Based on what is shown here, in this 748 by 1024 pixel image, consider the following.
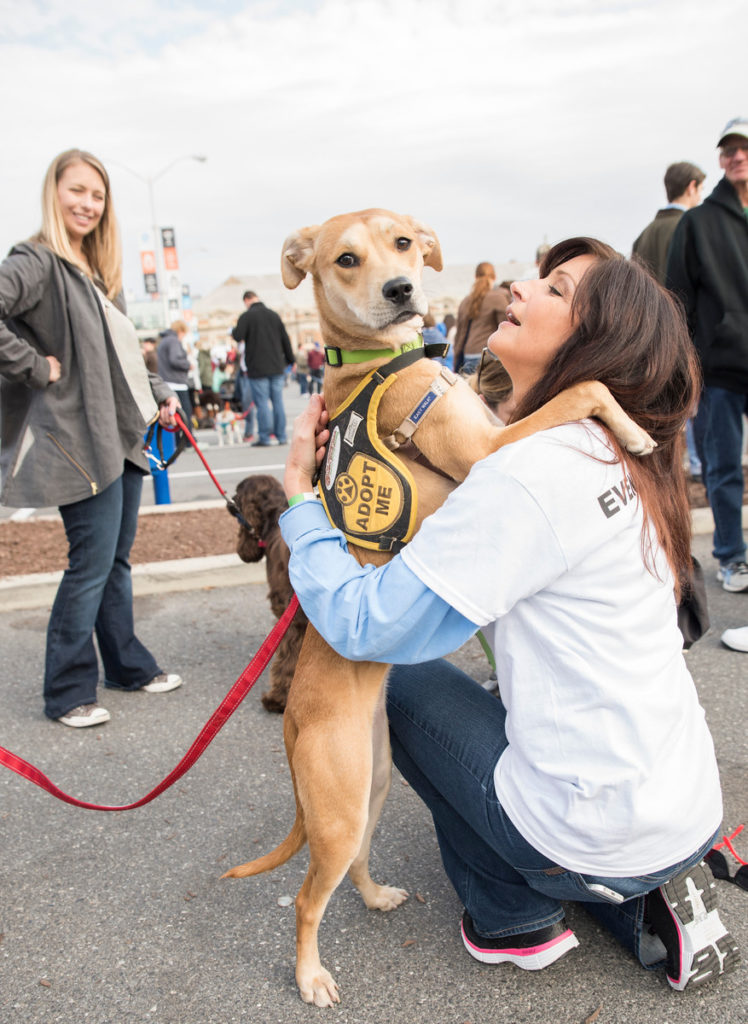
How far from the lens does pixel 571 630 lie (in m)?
1.63

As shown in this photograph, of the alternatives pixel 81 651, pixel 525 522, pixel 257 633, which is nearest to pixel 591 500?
pixel 525 522

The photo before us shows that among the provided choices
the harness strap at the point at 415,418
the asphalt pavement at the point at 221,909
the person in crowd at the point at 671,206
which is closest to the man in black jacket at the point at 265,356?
the person in crowd at the point at 671,206

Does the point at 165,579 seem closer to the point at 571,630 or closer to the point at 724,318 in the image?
the point at 724,318

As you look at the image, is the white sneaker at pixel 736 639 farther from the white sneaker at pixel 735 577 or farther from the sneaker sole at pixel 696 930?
the sneaker sole at pixel 696 930

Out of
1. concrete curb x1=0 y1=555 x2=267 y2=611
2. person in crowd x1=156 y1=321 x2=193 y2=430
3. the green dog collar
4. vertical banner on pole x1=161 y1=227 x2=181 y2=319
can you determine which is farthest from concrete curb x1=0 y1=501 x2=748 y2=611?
vertical banner on pole x1=161 y1=227 x2=181 y2=319

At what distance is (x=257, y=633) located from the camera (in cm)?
459

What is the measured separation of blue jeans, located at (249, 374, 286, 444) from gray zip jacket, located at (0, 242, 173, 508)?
8.78 meters

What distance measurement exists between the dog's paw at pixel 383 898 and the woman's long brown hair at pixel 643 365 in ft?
4.15

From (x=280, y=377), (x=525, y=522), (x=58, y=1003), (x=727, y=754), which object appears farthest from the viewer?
(x=280, y=377)

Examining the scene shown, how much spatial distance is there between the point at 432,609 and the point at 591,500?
1.30ft

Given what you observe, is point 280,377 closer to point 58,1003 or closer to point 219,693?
point 219,693

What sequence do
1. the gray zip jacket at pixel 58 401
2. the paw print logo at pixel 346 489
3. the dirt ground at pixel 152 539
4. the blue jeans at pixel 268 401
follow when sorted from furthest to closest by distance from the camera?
the blue jeans at pixel 268 401 → the dirt ground at pixel 152 539 → the gray zip jacket at pixel 58 401 → the paw print logo at pixel 346 489

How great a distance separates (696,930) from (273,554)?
2.50 metres

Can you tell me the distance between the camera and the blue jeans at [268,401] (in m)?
12.3
